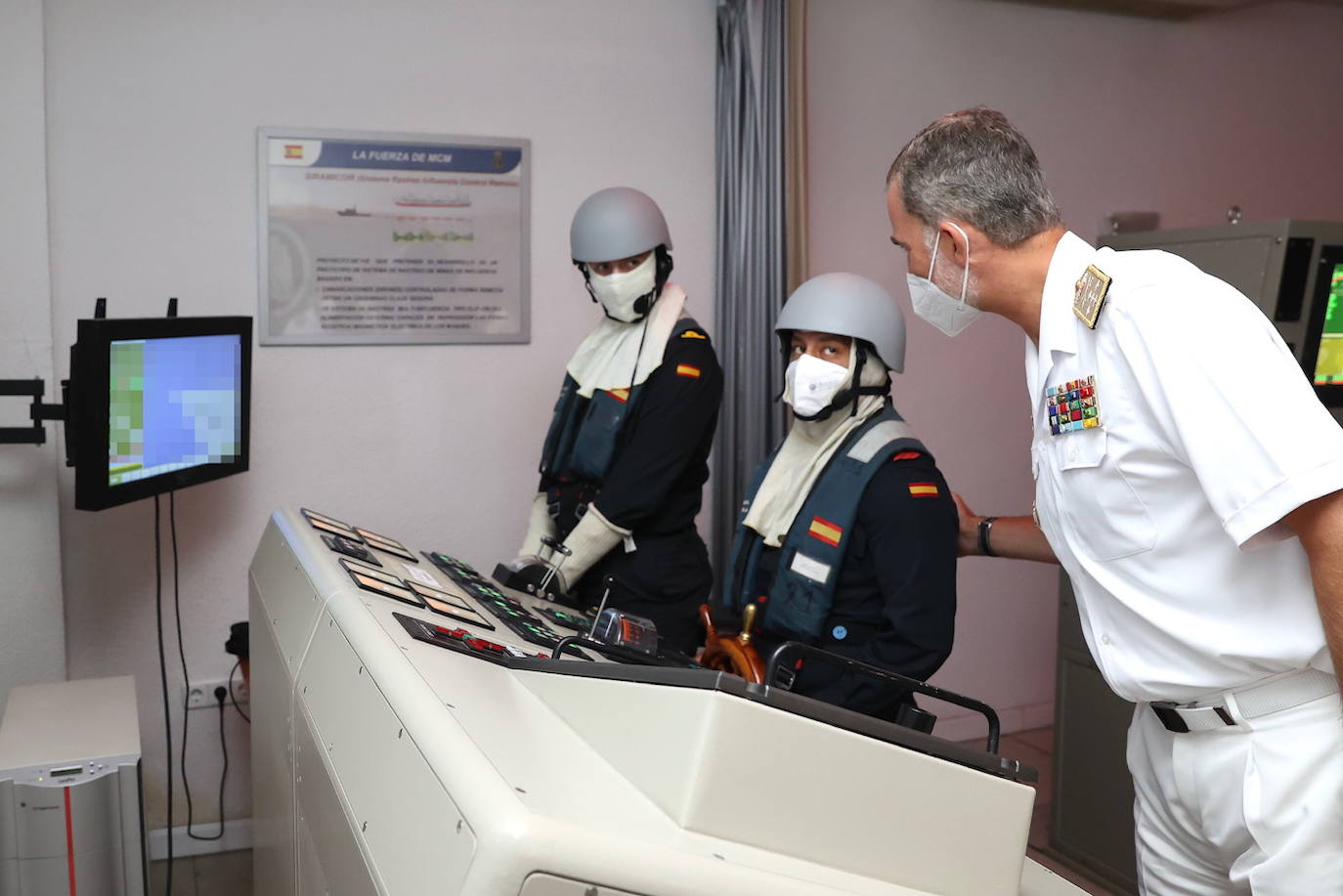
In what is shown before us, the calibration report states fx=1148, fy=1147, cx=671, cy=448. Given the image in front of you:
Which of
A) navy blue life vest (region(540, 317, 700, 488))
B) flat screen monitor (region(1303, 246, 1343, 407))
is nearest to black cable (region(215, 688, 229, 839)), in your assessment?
navy blue life vest (region(540, 317, 700, 488))

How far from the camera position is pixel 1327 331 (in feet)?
9.39

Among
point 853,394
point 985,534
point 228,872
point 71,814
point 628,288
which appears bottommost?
point 228,872

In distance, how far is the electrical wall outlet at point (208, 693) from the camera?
316 centimetres

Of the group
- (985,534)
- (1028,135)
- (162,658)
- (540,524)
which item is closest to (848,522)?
(985,534)

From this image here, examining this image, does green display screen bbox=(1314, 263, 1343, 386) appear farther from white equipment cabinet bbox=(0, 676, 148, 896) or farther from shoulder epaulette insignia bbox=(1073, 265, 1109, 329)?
white equipment cabinet bbox=(0, 676, 148, 896)

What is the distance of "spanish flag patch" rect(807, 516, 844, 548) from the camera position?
2092 millimetres

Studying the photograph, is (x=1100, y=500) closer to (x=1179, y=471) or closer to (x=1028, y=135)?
(x=1179, y=471)

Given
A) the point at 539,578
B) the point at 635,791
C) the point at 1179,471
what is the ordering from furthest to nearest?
the point at 539,578 → the point at 1179,471 → the point at 635,791

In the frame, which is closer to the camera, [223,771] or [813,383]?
[813,383]

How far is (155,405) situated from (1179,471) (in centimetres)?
216

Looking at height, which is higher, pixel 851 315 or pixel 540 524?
pixel 851 315

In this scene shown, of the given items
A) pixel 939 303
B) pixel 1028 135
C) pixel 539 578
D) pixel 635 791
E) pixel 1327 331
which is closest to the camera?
pixel 635 791

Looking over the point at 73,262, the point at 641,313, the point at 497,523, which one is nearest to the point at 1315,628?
the point at 641,313

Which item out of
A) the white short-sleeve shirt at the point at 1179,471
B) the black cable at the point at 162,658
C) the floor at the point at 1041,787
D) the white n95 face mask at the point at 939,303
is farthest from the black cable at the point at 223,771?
the white short-sleeve shirt at the point at 1179,471
